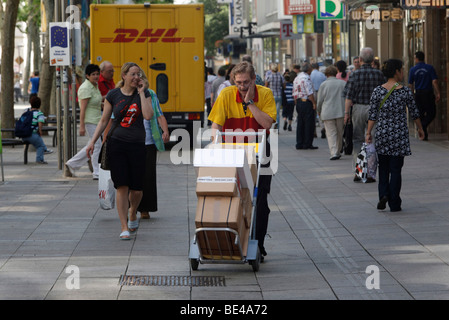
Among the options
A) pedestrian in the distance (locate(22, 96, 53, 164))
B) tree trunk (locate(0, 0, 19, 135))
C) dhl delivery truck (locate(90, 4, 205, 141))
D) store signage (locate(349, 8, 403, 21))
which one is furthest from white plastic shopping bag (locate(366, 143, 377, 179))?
tree trunk (locate(0, 0, 19, 135))

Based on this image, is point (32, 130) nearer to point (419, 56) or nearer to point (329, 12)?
point (419, 56)

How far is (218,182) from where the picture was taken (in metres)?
7.88

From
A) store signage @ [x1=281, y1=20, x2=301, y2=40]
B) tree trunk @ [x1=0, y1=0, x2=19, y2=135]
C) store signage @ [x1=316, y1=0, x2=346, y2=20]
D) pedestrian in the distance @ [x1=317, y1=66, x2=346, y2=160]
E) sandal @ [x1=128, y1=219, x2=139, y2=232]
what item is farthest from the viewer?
store signage @ [x1=281, y1=20, x2=301, y2=40]

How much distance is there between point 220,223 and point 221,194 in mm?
228

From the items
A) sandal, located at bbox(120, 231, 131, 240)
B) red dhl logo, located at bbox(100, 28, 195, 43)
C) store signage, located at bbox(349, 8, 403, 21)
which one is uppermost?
store signage, located at bbox(349, 8, 403, 21)

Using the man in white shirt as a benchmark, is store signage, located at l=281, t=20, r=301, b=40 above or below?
above

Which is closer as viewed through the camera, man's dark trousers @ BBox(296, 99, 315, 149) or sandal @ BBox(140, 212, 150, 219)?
sandal @ BBox(140, 212, 150, 219)

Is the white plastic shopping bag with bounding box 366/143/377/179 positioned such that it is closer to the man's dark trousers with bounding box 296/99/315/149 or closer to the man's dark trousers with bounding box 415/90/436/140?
the man's dark trousers with bounding box 296/99/315/149

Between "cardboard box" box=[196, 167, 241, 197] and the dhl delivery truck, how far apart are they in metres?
13.4

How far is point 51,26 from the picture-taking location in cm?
1620

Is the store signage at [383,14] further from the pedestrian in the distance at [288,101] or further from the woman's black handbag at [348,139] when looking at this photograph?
the woman's black handbag at [348,139]

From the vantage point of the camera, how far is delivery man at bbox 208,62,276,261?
8367 mm

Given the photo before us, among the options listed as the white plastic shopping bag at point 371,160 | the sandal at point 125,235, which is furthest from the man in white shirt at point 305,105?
the sandal at point 125,235

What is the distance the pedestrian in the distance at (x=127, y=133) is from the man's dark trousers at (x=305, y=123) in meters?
10.7
